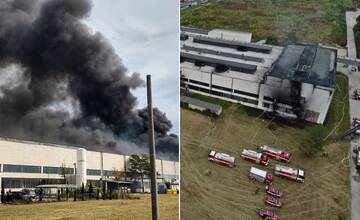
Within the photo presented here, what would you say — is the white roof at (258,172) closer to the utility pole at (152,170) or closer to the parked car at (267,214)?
the parked car at (267,214)

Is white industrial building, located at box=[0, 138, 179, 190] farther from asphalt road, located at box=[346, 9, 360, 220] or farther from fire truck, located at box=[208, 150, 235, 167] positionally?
asphalt road, located at box=[346, 9, 360, 220]

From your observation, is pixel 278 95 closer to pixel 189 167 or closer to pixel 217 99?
pixel 217 99

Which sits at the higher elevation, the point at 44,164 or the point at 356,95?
the point at 356,95

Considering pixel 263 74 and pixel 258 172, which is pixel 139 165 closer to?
pixel 258 172

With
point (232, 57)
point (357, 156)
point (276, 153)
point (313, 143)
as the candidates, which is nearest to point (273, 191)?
point (276, 153)

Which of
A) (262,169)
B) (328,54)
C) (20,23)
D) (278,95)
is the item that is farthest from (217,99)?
(20,23)

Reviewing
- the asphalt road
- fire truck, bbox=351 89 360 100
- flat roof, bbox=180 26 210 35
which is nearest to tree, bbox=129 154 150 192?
flat roof, bbox=180 26 210 35
